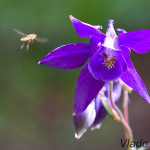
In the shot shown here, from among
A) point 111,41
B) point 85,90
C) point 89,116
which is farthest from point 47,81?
point 111,41

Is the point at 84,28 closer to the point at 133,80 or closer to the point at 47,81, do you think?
the point at 133,80

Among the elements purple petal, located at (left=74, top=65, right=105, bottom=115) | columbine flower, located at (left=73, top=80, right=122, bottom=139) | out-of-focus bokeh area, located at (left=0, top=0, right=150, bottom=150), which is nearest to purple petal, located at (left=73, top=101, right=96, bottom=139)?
columbine flower, located at (left=73, top=80, right=122, bottom=139)

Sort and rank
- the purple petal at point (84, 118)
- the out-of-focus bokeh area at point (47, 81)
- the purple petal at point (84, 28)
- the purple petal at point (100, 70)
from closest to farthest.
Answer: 1. the purple petal at point (84, 28)
2. the purple petal at point (100, 70)
3. the purple petal at point (84, 118)
4. the out-of-focus bokeh area at point (47, 81)

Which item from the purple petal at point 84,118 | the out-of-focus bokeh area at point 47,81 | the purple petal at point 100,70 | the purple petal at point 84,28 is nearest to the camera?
the purple petal at point 84,28

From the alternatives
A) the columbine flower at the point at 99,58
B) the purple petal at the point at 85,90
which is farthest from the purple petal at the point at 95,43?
the purple petal at the point at 85,90

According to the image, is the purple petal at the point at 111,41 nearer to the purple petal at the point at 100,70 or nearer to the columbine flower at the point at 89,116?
the purple petal at the point at 100,70

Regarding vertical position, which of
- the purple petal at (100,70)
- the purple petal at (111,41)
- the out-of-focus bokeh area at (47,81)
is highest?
the purple petal at (111,41)

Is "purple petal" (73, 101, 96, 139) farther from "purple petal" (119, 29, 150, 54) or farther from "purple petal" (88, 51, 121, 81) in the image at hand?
"purple petal" (119, 29, 150, 54)

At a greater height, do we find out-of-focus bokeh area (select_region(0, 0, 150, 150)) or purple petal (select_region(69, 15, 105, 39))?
purple petal (select_region(69, 15, 105, 39))
